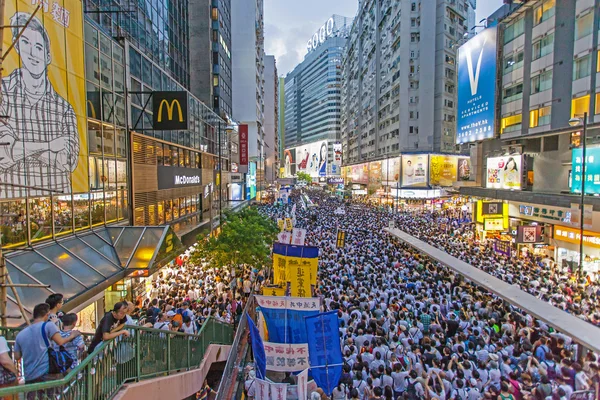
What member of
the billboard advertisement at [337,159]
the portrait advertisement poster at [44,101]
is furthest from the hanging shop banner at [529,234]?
the billboard advertisement at [337,159]

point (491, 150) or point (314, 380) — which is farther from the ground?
point (491, 150)

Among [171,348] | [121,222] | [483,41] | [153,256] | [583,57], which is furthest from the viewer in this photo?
[483,41]

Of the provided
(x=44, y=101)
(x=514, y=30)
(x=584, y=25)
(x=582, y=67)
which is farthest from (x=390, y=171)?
(x=44, y=101)

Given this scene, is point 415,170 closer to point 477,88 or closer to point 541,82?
point 477,88

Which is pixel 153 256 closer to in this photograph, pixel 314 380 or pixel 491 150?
pixel 314 380

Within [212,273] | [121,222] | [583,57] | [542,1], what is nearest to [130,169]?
[121,222]

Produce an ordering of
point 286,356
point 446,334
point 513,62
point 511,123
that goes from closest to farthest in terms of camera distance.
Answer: point 286,356 < point 446,334 < point 513,62 < point 511,123
